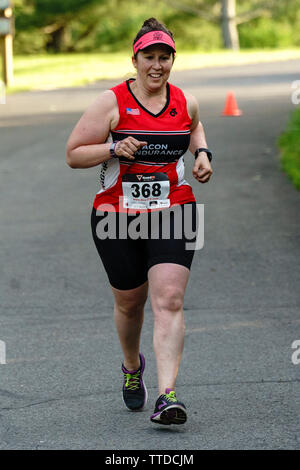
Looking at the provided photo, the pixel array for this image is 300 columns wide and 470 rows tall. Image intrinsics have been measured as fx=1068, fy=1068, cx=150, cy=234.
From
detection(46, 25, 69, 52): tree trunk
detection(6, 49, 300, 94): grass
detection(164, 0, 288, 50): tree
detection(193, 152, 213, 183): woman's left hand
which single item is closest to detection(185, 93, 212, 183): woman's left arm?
detection(193, 152, 213, 183): woman's left hand

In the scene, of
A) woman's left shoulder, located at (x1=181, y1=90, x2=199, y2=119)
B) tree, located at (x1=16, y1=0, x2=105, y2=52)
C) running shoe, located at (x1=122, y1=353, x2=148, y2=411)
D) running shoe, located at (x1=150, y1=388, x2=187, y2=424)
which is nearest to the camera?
running shoe, located at (x1=150, y1=388, x2=187, y2=424)

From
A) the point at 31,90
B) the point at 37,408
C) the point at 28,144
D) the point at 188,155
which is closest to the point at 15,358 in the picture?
the point at 37,408

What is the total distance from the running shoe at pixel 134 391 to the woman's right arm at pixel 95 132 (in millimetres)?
1107

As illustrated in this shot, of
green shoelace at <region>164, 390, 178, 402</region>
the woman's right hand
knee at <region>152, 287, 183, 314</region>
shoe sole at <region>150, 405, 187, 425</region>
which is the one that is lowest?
shoe sole at <region>150, 405, 187, 425</region>

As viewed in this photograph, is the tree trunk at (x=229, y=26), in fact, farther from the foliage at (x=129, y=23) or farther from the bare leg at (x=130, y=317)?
the bare leg at (x=130, y=317)

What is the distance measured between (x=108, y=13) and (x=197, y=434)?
61335 millimetres

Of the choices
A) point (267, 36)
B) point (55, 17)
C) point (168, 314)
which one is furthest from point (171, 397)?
point (267, 36)

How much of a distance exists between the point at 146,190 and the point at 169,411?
3.36ft

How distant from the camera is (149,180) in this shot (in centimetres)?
498

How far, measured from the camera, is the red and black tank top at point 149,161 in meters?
4.97

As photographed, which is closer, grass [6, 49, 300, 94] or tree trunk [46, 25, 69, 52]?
grass [6, 49, 300, 94]

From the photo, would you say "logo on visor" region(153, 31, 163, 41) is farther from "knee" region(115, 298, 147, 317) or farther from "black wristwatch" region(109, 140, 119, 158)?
"knee" region(115, 298, 147, 317)

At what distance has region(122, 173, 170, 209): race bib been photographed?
4.98m

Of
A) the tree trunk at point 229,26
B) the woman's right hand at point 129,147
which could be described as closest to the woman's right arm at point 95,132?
the woman's right hand at point 129,147
